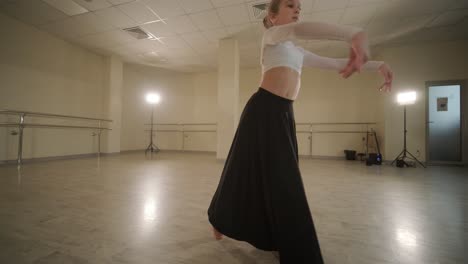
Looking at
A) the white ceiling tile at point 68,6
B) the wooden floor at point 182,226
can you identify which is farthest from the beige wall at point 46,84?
the wooden floor at point 182,226

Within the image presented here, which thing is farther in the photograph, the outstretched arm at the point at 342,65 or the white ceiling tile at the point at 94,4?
the white ceiling tile at the point at 94,4

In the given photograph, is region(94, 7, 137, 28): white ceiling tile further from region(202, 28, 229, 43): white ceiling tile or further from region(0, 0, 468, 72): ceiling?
region(202, 28, 229, 43): white ceiling tile

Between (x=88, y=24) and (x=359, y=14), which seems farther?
(x=88, y=24)

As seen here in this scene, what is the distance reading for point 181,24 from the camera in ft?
13.3

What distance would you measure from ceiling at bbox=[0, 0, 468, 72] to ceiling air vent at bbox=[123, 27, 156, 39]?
0.31 feet

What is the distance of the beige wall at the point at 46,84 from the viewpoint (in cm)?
376

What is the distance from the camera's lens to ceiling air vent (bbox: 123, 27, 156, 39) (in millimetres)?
4273

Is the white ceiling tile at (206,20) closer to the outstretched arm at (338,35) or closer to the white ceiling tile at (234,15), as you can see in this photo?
the white ceiling tile at (234,15)

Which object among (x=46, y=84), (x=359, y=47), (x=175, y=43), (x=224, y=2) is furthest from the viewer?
(x=175, y=43)

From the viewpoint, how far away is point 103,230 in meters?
1.17

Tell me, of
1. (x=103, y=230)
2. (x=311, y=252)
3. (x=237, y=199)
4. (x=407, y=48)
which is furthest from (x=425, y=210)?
(x=407, y=48)

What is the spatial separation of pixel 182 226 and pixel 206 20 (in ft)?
12.8

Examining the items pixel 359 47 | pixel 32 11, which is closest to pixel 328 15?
pixel 359 47

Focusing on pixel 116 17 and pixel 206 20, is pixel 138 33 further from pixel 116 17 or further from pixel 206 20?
pixel 206 20
